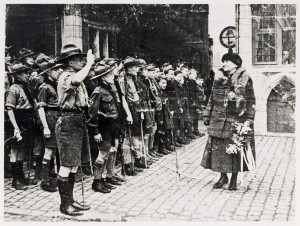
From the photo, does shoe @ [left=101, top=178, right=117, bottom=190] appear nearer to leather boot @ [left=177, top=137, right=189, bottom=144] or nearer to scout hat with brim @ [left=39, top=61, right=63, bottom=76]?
scout hat with brim @ [left=39, top=61, right=63, bottom=76]

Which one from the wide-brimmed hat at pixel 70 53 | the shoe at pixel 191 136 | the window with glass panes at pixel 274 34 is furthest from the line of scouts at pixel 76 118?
the window with glass panes at pixel 274 34

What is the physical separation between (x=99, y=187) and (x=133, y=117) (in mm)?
1167

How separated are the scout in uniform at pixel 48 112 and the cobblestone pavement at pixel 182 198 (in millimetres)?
174

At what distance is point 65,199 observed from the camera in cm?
420

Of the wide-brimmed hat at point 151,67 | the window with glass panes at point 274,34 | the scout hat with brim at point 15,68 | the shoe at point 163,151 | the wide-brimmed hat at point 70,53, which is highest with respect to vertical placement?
the window with glass panes at point 274,34

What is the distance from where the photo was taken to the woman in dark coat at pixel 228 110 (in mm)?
4832

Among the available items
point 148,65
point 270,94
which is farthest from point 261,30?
point 148,65

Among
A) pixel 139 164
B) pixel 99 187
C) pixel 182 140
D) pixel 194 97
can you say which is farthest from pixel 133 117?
pixel 194 97

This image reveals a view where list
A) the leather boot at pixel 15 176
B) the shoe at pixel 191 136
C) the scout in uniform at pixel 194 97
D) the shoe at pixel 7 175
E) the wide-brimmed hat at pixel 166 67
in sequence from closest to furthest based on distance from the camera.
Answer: the leather boot at pixel 15 176
the shoe at pixel 7 175
the wide-brimmed hat at pixel 166 67
the shoe at pixel 191 136
the scout in uniform at pixel 194 97

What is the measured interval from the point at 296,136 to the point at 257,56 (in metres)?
2.04

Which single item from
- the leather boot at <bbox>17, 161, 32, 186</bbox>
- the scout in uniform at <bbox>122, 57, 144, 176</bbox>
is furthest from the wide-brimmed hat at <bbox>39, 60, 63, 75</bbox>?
the leather boot at <bbox>17, 161, 32, 186</bbox>

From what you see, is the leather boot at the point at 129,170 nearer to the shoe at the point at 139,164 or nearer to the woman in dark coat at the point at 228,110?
the shoe at the point at 139,164

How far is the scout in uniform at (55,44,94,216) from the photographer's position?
412 centimetres

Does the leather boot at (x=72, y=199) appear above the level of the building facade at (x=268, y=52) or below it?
below
